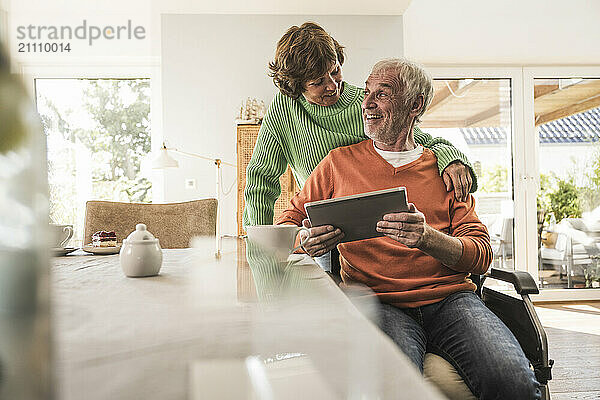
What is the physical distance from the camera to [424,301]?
5.16 ft

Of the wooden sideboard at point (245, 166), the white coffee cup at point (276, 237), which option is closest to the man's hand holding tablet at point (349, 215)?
the white coffee cup at point (276, 237)

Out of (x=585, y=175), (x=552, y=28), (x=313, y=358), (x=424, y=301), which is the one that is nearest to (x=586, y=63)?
(x=552, y=28)

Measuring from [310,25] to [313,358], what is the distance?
5.57ft

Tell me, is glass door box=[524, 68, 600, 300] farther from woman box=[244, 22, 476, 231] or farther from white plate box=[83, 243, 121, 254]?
white plate box=[83, 243, 121, 254]

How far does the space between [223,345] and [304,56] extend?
1569 mm

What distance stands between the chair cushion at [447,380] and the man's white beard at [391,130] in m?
0.79

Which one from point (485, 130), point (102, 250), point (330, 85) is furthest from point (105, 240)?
point (485, 130)

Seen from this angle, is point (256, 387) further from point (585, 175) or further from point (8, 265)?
point (585, 175)

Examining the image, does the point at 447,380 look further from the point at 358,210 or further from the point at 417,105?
the point at 417,105

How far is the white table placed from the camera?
1.29ft

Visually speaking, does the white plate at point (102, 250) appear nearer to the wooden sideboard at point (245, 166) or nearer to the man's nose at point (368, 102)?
the man's nose at point (368, 102)

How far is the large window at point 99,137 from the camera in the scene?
16.8 feet

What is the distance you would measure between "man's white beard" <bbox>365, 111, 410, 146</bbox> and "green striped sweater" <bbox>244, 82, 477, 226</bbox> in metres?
0.15

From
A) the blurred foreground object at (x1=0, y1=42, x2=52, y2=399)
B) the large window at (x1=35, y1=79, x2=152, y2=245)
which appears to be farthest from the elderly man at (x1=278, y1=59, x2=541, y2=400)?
the large window at (x1=35, y1=79, x2=152, y2=245)
